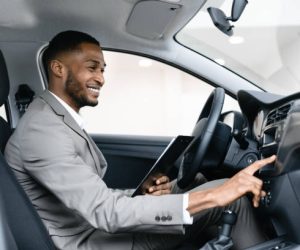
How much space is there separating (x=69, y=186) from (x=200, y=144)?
18.1 inches

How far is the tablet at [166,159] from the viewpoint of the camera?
157 cm

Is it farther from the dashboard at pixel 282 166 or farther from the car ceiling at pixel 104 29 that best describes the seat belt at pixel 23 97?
the dashboard at pixel 282 166

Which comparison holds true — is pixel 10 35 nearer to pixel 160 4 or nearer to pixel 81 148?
pixel 160 4

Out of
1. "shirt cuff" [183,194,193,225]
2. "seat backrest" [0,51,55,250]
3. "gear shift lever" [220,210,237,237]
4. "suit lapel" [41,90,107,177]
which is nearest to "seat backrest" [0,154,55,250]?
"seat backrest" [0,51,55,250]

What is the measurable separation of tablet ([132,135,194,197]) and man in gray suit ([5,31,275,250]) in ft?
0.13

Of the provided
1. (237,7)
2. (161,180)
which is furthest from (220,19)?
(161,180)

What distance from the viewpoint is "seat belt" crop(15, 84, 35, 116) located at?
8.04 feet

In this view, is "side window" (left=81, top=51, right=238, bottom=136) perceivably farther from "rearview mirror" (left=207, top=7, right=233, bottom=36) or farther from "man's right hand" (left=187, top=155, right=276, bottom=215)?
"man's right hand" (left=187, top=155, right=276, bottom=215)

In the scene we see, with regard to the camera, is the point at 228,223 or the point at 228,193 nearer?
the point at 228,193

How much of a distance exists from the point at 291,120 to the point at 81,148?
2.07ft

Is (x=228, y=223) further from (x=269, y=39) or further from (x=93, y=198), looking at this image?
(x=269, y=39)

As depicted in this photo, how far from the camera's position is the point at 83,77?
1761 millimetres

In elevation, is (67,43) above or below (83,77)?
above

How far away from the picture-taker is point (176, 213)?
1307 mm
